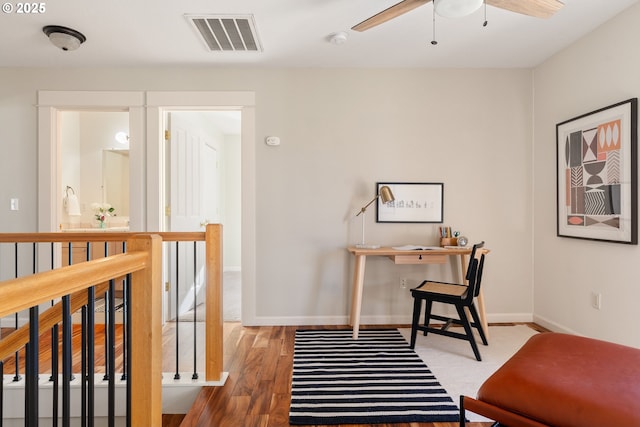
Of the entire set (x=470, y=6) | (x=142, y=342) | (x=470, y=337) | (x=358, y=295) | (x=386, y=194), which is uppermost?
(x=470, y=6)

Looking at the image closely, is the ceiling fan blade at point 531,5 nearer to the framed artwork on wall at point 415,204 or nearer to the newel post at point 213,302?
the framed artwork on wall at point 415,204

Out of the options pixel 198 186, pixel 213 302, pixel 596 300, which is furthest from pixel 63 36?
pixel 596 300

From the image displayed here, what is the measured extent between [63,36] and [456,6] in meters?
2.64

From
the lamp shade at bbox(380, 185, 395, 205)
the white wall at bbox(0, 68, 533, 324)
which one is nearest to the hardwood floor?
the white wall at bbox(0, 68, 533, 324)

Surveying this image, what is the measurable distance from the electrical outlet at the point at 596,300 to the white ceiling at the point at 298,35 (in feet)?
6.53

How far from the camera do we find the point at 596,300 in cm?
253

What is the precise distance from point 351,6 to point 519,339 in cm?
285

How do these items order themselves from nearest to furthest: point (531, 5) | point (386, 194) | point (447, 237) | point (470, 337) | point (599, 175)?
point (531, 5) < point (470, 337) < point (599, 175) < point (386, 194) < point (447, 237)

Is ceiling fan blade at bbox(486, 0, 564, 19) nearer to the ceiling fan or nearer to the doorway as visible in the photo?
the ceiling fan

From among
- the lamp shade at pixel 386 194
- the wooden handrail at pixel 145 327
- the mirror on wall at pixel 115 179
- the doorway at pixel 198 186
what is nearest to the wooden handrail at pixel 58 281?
the wooden handrail at pixel 145 327

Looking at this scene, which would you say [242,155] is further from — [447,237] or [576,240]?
[576,240]

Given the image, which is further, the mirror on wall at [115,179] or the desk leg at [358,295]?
the mirror on wall at [115,179]

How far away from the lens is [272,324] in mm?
3137

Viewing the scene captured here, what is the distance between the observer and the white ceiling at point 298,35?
2.24 metres
